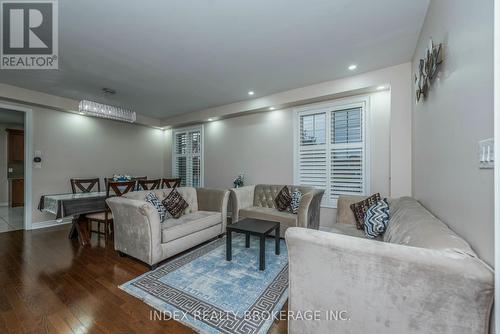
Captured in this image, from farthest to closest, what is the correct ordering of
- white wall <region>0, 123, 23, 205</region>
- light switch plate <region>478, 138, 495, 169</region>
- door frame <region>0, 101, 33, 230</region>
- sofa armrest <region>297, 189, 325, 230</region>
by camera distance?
white wall <region>0, 123, 23, 205</region> < door frame <region>0, 101, 33, 230</region> < sofa armrest <region>297, 189, 325, 230</region> < light switch plate <region>478, 138, 495, 169</region>

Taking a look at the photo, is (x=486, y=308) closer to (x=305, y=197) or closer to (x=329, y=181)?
(x=305, y=197)

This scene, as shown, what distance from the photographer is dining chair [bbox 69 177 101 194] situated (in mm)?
4250

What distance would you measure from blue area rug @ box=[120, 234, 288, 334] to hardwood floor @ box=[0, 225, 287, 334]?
11 centimetres

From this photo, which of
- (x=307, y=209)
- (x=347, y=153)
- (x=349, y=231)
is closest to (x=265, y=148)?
(x=347, y=153)

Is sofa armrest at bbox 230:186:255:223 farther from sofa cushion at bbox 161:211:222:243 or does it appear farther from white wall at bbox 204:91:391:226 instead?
white wall at bbox 204:91:391:226

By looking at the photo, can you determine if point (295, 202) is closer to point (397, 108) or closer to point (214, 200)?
point (214, 200)

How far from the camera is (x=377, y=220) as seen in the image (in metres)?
2.12

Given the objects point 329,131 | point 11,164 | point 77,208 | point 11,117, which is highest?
point 11,117

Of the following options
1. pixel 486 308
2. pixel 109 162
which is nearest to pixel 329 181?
pixel 486 308

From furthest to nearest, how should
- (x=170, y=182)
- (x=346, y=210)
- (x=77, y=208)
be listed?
(x=170, y=182), (x=77, y=208), (x=346, y=210)

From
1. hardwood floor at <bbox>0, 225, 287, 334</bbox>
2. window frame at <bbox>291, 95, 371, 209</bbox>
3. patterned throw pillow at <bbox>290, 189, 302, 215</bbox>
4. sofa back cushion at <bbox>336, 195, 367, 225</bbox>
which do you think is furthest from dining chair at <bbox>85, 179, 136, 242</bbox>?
sofa back cushion at <bbox>336, 195, 367, 225</bbox>

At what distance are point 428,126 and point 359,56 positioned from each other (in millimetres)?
1339

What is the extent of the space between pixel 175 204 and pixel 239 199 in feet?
3.67

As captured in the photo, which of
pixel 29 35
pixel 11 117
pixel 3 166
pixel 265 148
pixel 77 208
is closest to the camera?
pixel 29 35
